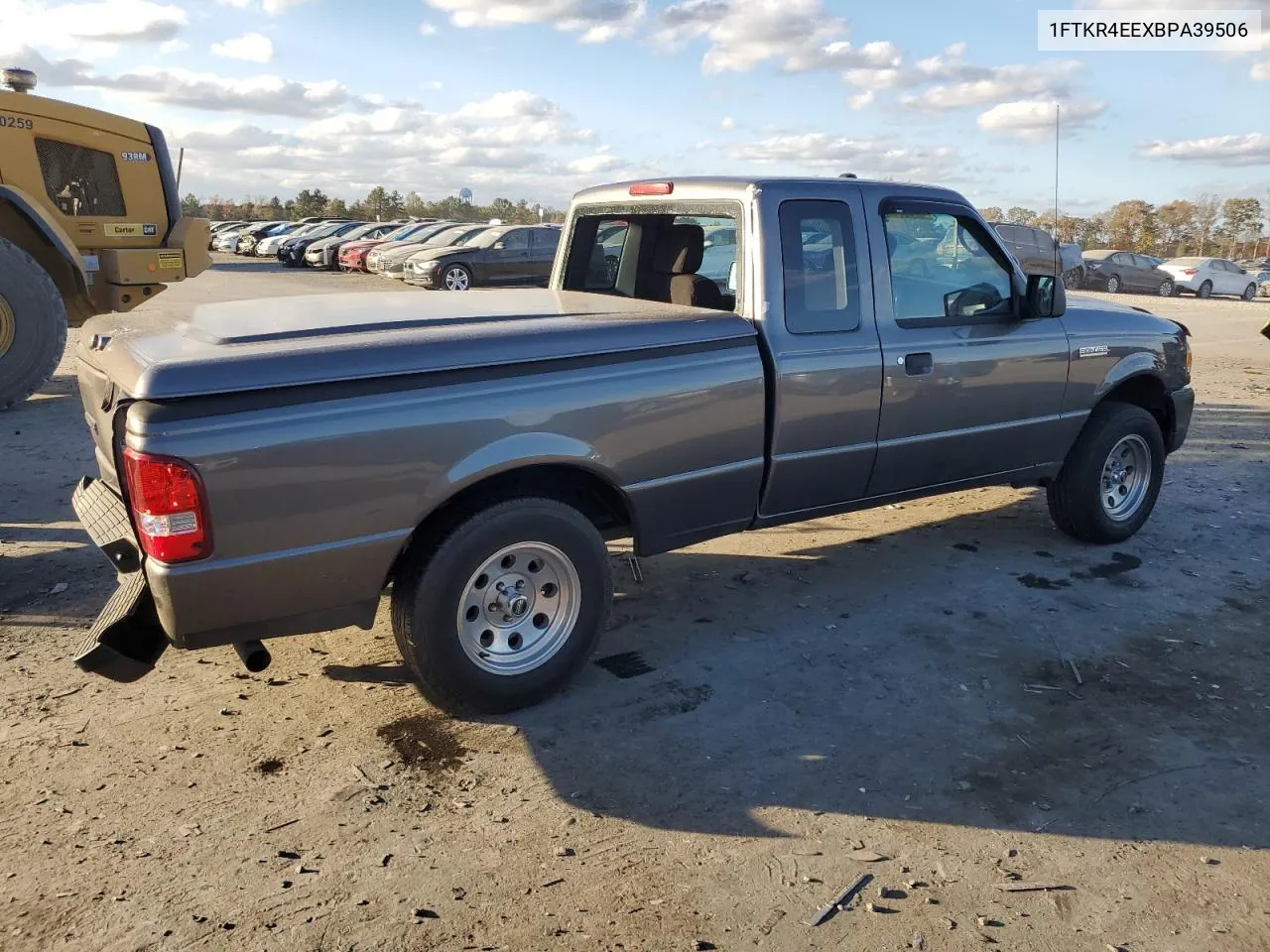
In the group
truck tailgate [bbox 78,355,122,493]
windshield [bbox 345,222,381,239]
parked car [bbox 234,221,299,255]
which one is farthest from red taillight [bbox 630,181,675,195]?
parked car [bbox 234,221,299,255]

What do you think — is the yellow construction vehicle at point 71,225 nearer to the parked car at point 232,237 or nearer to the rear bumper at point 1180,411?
the rear bumper at point 1180,411

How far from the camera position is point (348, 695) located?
4.03 meters

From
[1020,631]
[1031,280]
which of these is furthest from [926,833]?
[1031,280]

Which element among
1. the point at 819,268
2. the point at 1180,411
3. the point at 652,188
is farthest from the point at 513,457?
the point at 1180,411

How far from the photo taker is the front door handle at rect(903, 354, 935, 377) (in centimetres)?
475

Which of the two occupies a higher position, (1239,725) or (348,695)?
(348,695)

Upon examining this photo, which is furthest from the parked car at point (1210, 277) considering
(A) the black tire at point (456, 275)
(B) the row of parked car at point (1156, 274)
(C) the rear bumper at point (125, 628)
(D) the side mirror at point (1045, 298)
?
(C) the rear bumper at point (125, 628)

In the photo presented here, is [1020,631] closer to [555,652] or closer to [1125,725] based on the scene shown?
[1125,725]

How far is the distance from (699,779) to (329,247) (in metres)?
30.9

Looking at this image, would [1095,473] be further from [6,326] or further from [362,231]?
[362,231]

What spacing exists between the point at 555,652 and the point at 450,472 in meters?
0.92

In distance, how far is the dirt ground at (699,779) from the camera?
2.80 meters

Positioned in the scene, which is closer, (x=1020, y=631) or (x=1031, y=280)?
(x=1020, y=631)

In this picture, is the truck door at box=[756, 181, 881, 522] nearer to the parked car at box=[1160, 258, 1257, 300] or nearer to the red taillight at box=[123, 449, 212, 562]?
the red taillight at box=[123, 449, 212, 562]
